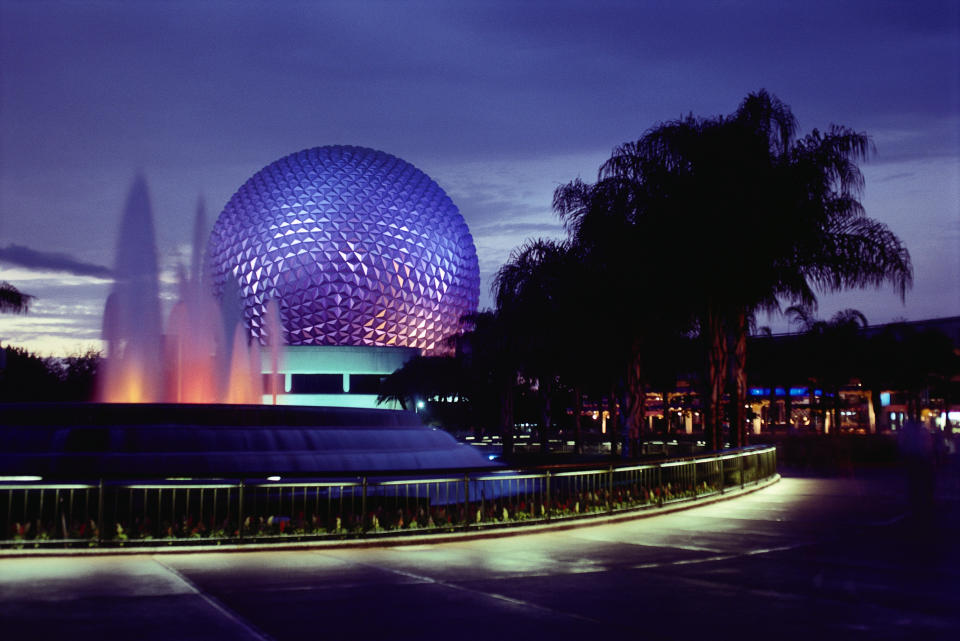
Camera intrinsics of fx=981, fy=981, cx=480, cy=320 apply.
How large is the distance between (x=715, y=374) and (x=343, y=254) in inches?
1545

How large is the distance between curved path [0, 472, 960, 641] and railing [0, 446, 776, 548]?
65 centimetres

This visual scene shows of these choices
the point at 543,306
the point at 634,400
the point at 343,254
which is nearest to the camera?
the point at 634,400

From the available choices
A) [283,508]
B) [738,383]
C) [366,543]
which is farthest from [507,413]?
[366,543]

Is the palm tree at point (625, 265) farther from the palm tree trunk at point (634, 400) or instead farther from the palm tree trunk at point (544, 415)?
the palm tree trunk at point (544, 415)

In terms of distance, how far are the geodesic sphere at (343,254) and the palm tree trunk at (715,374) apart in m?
37.4

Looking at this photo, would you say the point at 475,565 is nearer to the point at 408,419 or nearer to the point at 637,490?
the point at 637,490

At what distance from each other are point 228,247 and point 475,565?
5897 centimetres

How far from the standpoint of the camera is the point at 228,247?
67.0m

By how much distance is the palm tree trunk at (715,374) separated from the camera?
26453mm

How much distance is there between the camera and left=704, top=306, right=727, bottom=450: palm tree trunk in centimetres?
2645

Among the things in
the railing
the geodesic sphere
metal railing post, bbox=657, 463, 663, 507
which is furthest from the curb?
the geodesic sphere

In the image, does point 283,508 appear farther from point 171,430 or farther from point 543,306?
point 543,306

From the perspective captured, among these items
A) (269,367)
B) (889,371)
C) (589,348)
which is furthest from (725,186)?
(269,367)

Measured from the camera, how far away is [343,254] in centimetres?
6231
